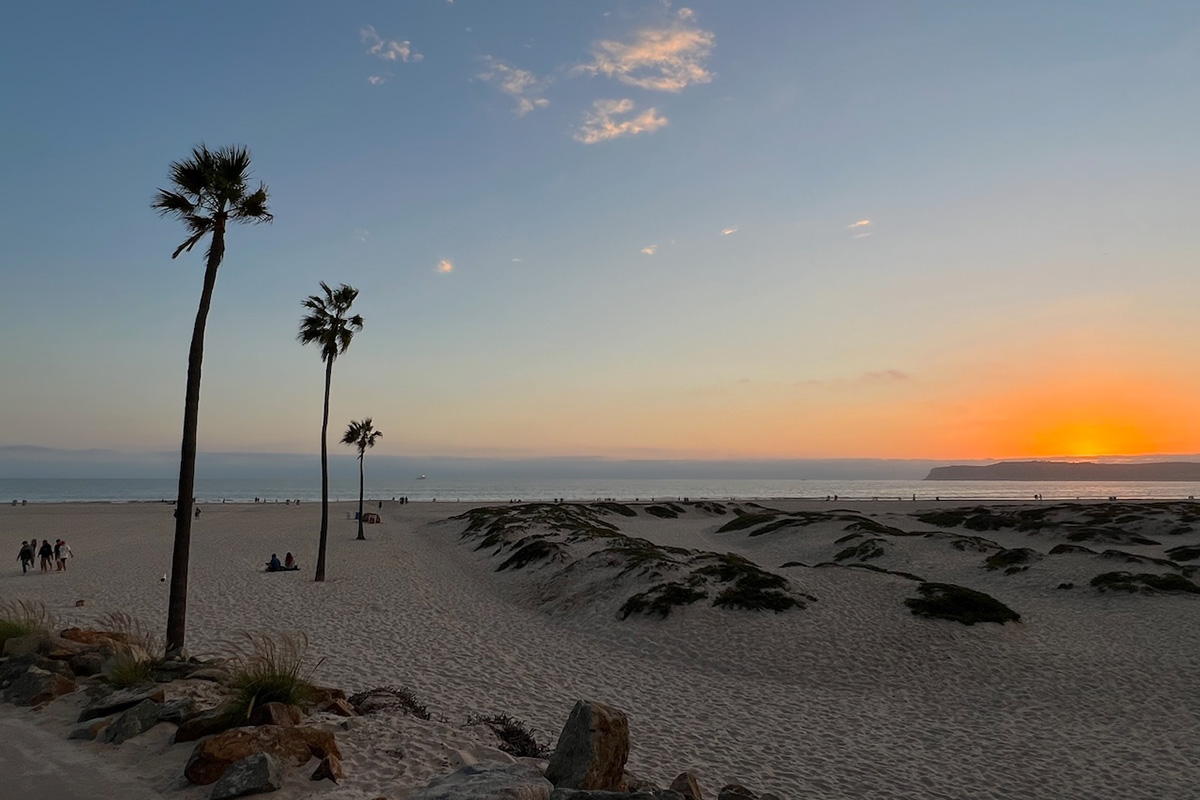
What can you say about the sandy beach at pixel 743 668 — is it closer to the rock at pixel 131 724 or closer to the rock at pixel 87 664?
the rock at pixel 131 724

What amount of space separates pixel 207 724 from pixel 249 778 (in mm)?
1912

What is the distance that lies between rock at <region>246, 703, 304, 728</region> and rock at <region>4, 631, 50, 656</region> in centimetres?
686

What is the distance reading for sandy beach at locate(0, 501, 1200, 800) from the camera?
10828 mm

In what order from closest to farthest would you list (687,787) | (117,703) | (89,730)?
(687,787) < (89,730) < (117,703)

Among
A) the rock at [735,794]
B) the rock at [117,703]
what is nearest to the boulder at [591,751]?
the rock at [735,794]

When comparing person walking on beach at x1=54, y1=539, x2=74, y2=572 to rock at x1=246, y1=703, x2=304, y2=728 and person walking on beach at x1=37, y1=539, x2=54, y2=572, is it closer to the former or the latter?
person walking on beach at x1=37, y1=539, x2=54, y2=572

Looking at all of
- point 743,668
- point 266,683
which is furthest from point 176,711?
point 743,668

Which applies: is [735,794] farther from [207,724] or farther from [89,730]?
[89,730]

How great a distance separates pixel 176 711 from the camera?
30.5 feet

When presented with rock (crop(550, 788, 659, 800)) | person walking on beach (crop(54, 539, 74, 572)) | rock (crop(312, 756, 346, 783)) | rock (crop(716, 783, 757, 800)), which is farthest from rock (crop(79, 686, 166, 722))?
person walking on beach (crop(54, 539, 74, 572))

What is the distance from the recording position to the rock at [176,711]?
9.20 m

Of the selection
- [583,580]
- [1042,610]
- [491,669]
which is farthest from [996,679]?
[583,580]

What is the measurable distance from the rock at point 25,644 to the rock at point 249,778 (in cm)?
808

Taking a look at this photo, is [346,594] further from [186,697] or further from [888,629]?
[888,629]
